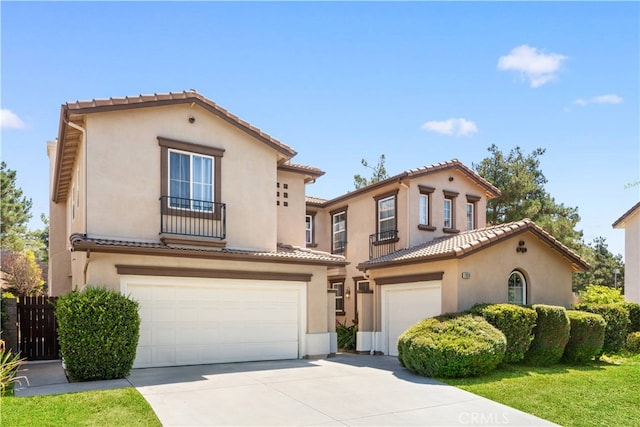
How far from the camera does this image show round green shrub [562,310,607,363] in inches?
564

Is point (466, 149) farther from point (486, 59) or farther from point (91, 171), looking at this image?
point (91, 171)

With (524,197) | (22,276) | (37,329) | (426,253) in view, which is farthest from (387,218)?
(22,276)

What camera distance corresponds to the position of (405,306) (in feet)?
55.4

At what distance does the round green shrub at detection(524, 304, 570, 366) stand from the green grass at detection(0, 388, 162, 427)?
10288 millimetres

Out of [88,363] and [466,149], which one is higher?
[466,149]

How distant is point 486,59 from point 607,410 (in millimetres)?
10007

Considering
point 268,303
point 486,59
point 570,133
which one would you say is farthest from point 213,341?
point 570,133

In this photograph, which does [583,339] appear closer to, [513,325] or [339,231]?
[513,325]

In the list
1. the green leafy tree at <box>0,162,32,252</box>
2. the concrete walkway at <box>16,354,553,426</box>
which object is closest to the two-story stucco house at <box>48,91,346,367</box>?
the concrete walkway at <box>16,354,553,426</box>

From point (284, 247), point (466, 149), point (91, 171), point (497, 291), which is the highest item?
point (466, 149)

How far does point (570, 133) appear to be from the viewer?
17.5m

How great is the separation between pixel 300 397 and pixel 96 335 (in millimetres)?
4722

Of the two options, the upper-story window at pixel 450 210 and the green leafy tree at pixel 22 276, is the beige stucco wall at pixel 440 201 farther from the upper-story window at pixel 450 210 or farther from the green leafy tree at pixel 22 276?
the green leafy tree at pixel 22 276

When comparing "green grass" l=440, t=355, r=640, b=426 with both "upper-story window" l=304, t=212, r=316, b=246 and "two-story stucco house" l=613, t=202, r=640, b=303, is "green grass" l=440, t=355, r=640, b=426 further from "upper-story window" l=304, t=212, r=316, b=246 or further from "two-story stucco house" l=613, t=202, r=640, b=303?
"upper-story window" l=304, t=212, r=316, b=246
